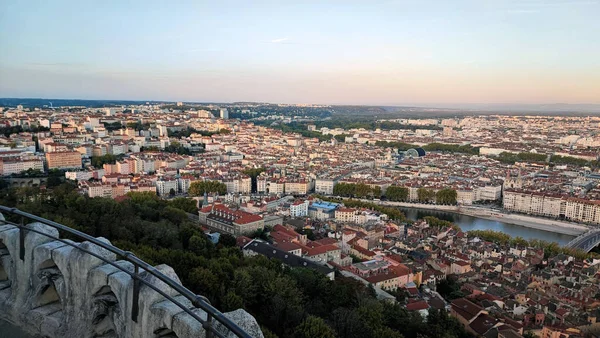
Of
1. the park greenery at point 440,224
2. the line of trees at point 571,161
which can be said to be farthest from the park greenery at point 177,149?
the line of trees at point 571,161

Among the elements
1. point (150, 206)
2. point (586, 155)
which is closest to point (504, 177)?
point (586, 155)

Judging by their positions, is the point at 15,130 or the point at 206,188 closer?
the point at 206,188

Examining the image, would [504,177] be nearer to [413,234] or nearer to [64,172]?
[413,234]

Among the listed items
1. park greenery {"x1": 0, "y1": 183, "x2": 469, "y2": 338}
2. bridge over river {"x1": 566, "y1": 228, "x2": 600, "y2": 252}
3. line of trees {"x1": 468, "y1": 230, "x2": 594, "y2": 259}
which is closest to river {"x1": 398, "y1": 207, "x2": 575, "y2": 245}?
bridge over river {"x1": 566, "y1": 228, "x2": 600, "y2": 252}

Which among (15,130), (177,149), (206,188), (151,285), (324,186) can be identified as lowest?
(324,186)

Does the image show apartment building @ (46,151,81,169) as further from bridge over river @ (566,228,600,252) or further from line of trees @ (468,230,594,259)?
bridge over river @ (566,228,600,252)

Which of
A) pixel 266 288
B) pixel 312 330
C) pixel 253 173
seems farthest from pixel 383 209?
pixel 312 330

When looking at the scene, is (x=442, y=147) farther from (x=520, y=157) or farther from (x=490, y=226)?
(x=490, y=226)
